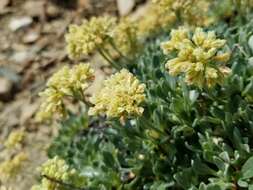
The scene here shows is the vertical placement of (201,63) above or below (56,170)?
above

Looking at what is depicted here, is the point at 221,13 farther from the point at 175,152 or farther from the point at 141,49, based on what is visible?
the point at 175,152

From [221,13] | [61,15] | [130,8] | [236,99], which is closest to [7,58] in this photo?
[61,15]

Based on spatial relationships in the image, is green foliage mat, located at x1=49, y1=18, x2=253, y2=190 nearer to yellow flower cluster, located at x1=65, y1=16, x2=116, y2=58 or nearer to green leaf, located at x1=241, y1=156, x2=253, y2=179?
green leaf, located at x1=241, y1=156, x2=253, y2=179

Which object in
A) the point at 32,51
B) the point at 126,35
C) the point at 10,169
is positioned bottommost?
the point at 10,169

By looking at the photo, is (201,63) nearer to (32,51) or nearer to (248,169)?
(248,169)

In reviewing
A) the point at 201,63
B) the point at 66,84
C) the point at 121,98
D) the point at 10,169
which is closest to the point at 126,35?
the point at 10,169

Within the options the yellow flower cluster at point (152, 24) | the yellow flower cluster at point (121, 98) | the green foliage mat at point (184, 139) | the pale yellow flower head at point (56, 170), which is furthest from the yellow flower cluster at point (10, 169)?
the yellow flower cluster at point (121, 98)

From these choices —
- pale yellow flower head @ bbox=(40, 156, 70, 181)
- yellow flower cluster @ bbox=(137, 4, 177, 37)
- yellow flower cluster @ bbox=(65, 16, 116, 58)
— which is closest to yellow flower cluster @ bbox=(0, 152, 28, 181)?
yellow flower cluster @ bbox=(65, 16, 116, 58)
